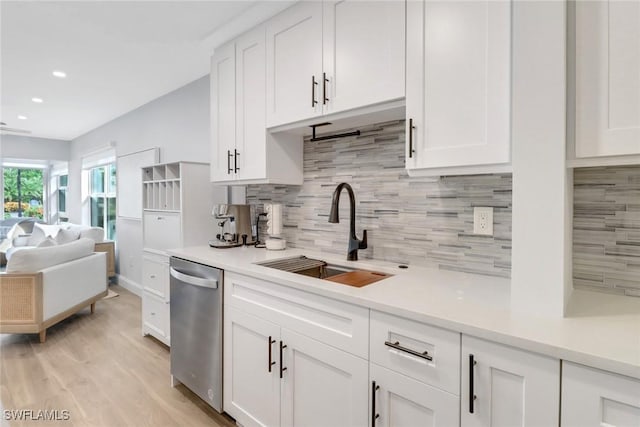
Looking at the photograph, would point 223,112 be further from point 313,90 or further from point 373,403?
point 373,403

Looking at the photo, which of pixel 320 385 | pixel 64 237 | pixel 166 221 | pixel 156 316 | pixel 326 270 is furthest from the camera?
pixel 64 237

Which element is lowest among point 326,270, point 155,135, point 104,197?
point 326,270

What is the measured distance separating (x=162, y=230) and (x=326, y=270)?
168cm

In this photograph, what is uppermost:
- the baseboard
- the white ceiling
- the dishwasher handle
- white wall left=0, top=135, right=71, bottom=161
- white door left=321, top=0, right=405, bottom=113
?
the white ceiling

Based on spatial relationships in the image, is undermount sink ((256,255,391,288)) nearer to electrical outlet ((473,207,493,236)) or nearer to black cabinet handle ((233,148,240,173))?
electrical outlet ((473,207,493,236))

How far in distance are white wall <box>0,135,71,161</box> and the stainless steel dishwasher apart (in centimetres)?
624

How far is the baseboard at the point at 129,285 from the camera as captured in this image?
4.53 metres

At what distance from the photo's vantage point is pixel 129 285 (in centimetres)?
477

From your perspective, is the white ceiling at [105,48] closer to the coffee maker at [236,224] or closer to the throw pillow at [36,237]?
the coffee maker at [236,224]

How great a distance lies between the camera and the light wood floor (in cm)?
201

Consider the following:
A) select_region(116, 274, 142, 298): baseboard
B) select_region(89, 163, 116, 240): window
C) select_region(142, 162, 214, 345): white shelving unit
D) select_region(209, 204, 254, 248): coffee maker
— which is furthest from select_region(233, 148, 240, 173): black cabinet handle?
select_region(89, 163, 116, 240): window

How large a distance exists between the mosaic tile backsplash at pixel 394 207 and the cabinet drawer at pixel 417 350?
67 centimetres

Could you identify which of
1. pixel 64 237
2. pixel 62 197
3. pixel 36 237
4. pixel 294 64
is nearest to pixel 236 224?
pixel 294 64

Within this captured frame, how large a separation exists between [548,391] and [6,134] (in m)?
8.32
